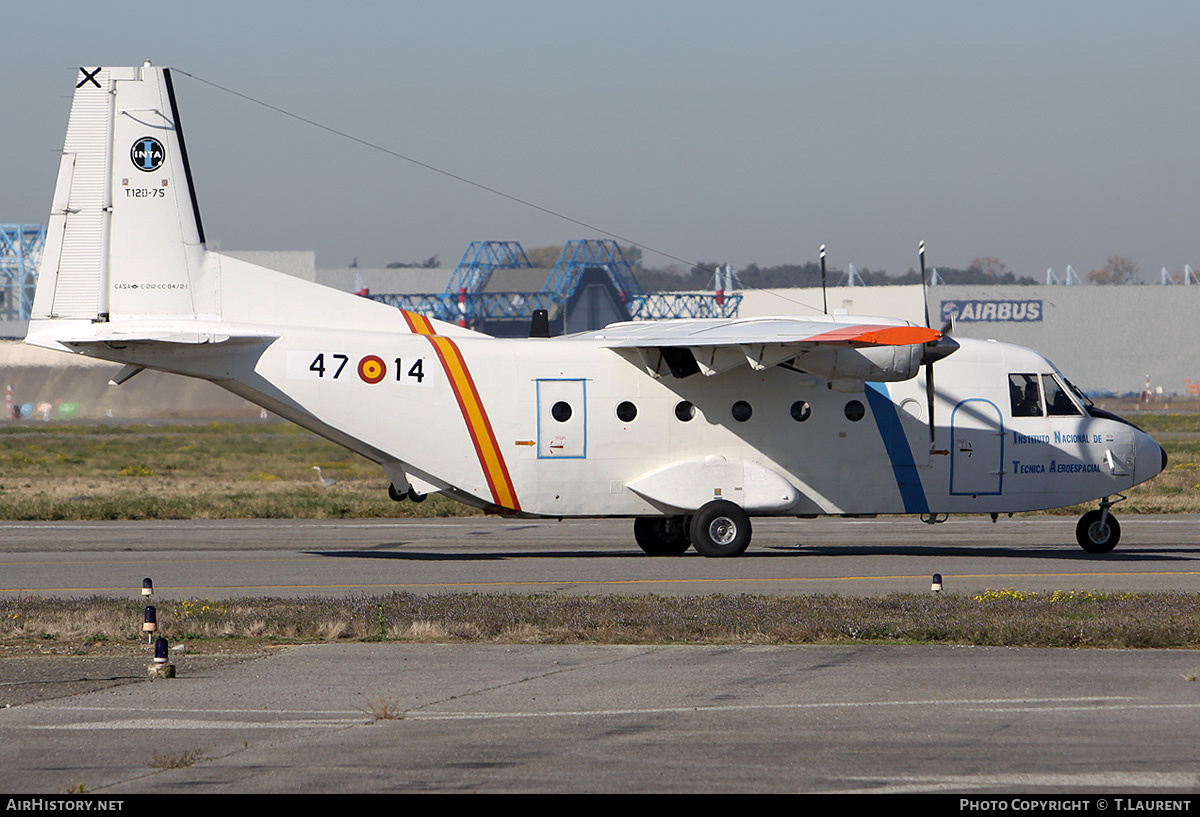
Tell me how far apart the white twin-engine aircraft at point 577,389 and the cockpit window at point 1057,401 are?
0.13 ft

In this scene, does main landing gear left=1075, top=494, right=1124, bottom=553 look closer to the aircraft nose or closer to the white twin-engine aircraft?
the white twin-engine aircraft

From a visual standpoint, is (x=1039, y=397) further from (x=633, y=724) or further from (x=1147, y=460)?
(x=633, y=724)

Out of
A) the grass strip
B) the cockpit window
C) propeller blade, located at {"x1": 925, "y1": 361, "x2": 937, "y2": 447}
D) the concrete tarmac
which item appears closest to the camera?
the concrete tarmac

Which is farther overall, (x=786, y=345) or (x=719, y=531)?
(x=719, y=531)

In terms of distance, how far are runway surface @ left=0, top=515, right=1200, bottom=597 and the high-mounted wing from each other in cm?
324

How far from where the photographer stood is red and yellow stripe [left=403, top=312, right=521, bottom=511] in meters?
20.6

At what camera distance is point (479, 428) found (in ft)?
67.7

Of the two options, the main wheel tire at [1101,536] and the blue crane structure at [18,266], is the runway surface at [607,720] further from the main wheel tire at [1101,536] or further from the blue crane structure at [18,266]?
the blue crane structure at [18,266]

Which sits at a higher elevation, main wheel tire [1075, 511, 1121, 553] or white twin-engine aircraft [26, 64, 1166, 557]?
white twin-engine aircraft [26, 64, 1166, 557]

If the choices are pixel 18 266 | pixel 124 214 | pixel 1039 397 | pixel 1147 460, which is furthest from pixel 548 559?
pixel 18 266

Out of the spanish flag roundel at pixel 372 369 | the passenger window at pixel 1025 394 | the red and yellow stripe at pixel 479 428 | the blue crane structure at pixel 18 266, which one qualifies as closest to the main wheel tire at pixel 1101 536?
the passenger window at pixel 1025 394

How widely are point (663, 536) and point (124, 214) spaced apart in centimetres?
1066

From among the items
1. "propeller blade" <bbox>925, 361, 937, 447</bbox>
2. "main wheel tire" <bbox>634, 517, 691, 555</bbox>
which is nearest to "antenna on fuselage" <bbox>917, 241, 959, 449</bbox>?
"propeller blade" <bbox>925, 361, 937, 447</bbox>

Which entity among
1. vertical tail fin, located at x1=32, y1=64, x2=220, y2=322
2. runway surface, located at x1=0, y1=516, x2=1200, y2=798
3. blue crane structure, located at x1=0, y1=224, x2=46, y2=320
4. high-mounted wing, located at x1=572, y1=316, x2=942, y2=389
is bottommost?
runway surface, located at x1=0, y1=516, x2=1200, y2=798
